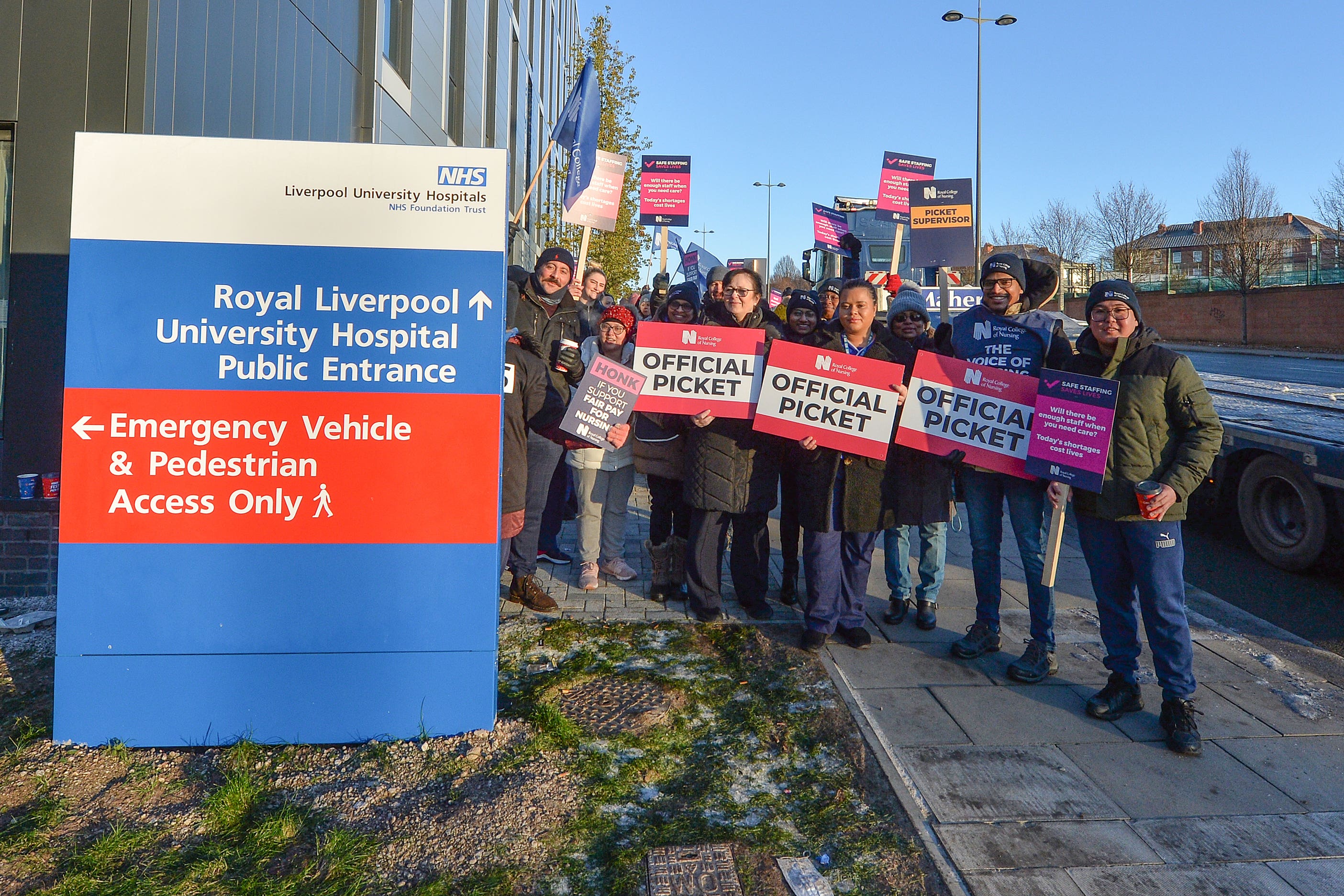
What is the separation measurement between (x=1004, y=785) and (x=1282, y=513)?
212 inches

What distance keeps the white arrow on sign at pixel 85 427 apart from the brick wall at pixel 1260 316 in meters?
36.2

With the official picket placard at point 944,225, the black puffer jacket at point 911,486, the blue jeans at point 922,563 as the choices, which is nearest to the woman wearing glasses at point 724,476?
the black puffer jacket at point 911,486

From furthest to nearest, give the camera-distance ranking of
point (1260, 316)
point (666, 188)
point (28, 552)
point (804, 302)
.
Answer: point (1260, 316)
point (666, 188)
point (804, 302)
point (28, 552)

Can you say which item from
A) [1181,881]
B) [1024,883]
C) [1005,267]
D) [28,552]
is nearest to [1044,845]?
[1024,883]

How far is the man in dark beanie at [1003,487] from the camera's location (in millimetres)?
4590

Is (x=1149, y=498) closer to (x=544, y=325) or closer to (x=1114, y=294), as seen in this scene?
(x=1114, y=294)

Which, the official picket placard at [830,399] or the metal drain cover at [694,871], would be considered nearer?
the metal drain cover at [694,871]


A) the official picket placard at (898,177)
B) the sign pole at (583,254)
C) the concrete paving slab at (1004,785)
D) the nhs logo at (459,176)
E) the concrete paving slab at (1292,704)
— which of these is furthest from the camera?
the official picket placard at (898,177)

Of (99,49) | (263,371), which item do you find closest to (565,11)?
(99,49)

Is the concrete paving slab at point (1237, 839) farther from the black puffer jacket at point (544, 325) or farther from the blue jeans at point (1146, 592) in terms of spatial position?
the black puffer jacket at point (544, 325)

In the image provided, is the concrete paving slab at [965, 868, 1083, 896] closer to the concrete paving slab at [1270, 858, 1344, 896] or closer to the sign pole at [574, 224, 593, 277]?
the concrete paving slab at [1270, 858, 1344, 896]

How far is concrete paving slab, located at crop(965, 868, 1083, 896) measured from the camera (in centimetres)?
272

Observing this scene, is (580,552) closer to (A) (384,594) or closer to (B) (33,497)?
(A) (384,594)

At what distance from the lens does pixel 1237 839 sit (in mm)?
3045
